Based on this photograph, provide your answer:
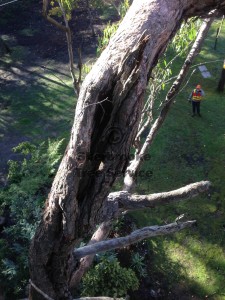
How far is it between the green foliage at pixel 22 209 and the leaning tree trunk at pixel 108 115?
4561 mm

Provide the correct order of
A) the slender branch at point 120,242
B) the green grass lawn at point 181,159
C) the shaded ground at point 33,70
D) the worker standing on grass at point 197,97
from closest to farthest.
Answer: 1. the slender branch at point 120,242
2. the green grass lawn at point 181,159
3. the worker standing on grass at point 197,97
4. the shaded ground at point 33,70

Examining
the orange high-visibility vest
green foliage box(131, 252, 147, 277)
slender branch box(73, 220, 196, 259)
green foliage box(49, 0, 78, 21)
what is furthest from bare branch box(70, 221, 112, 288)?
the orange high-visibility vest

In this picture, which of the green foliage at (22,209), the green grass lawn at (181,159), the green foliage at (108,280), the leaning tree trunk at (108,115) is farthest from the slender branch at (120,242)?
the green foliage at (22,209)

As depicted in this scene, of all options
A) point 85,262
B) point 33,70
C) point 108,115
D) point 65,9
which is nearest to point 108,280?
point 85,262

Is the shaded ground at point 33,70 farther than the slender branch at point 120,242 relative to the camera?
Yes

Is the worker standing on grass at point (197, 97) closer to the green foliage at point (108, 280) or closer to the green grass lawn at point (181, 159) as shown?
the green grass lawn at point (181, 159)

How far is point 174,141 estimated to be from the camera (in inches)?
440

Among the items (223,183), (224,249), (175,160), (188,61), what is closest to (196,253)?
(224,249)

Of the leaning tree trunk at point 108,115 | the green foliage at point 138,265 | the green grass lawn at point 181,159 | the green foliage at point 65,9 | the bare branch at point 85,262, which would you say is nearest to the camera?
the leaning tree trunk at point 108,115

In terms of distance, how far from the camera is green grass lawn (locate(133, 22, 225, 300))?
7.85 meters

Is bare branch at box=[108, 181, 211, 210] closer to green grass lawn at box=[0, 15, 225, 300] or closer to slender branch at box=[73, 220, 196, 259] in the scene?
slender branch at box=[73, 220, 196, 259]

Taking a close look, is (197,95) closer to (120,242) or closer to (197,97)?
(197,97)

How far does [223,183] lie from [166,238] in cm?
262

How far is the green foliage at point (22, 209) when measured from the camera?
→ 7125 mm
